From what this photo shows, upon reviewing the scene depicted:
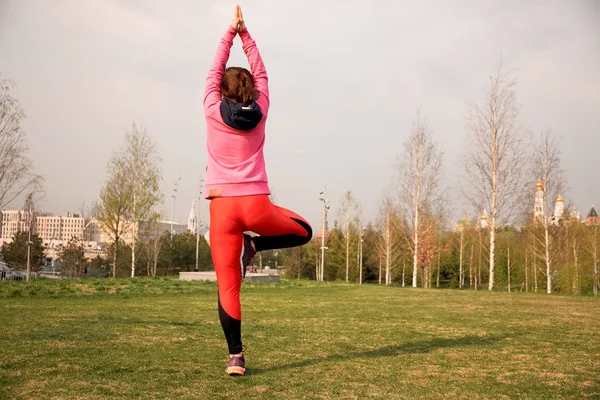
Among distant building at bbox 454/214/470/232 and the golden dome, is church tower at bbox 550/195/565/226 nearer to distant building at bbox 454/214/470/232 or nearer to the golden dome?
the golden dome

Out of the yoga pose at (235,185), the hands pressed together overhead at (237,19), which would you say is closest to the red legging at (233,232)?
the yoga pose at (235,185)

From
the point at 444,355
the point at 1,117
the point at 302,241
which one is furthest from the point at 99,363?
the point at 1,117

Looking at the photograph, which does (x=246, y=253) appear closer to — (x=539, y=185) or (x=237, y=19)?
(x=237, y=19)

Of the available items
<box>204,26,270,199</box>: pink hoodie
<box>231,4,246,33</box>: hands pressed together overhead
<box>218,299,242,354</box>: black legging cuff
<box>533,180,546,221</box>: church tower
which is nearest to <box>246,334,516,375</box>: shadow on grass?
<box>218,299,242,354</box>: black legging cuff

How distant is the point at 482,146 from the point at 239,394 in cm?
2191

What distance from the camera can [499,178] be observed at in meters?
22.4

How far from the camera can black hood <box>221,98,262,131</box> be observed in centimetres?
388

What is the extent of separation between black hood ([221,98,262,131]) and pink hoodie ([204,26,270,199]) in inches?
2.0

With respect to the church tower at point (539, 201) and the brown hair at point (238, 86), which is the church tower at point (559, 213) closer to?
the church tower at point (539, 201)

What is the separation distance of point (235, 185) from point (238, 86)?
83 cm

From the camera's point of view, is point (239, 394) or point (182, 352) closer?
point (239, 394)

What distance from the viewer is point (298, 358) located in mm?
4246

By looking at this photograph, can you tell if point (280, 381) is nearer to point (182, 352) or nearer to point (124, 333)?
point (182, 352)

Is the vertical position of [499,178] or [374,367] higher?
[499,178]
